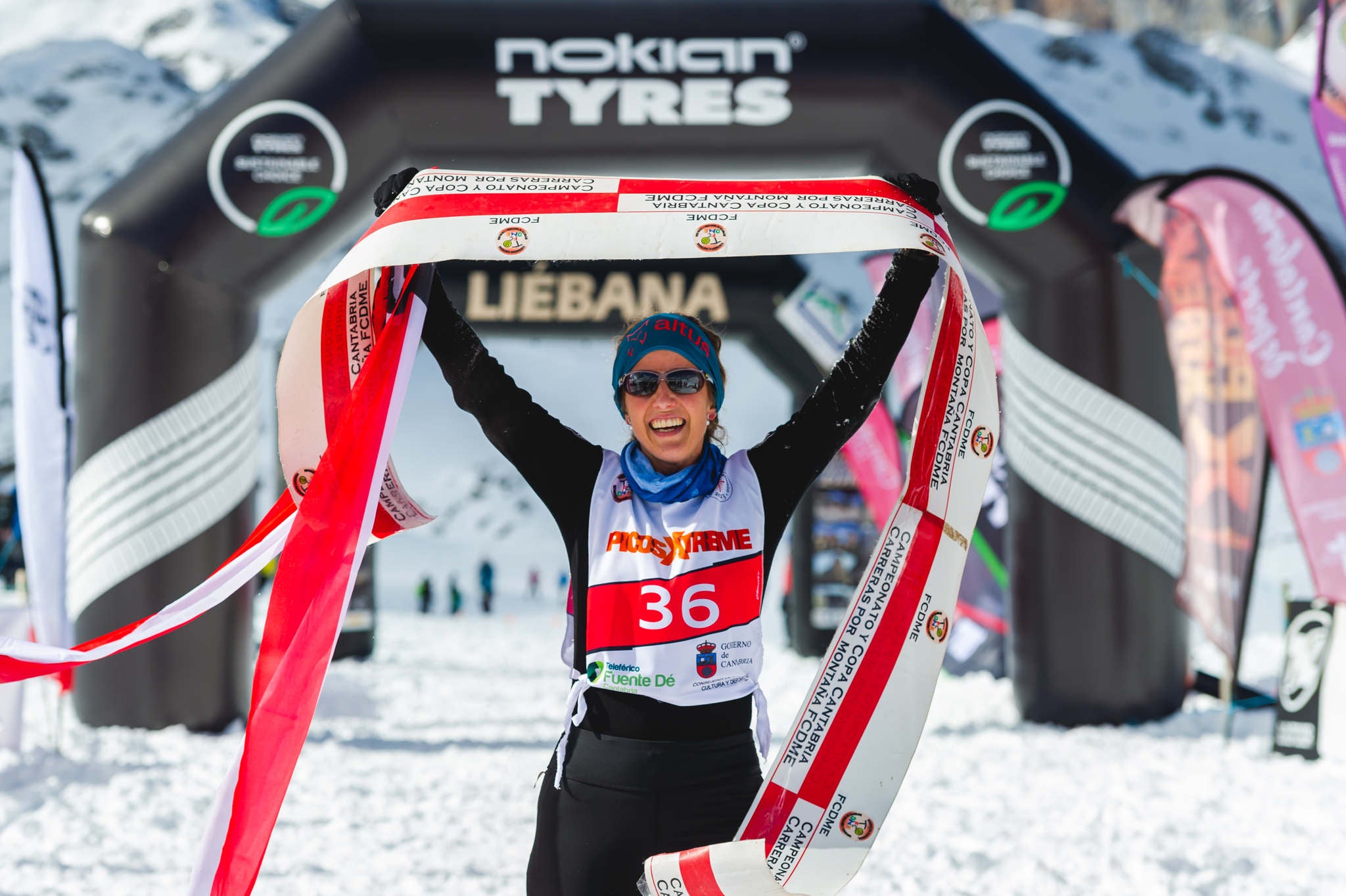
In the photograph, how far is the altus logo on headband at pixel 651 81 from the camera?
5.30m

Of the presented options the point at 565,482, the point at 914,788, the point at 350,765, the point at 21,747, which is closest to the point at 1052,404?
the point at 914,788

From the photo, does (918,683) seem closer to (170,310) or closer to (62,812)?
(62,812)

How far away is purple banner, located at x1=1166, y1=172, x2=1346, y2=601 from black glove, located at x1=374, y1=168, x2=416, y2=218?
4.69m

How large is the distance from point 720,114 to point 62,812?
4.38m

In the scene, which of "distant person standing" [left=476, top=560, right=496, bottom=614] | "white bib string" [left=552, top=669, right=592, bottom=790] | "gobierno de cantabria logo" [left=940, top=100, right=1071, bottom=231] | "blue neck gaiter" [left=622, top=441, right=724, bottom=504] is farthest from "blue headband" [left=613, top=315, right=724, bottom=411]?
"distant person standing" [left=476, top=560, right=496, bottom=614]

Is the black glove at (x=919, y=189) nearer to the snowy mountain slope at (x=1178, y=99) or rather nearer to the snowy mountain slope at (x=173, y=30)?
the snowy mountain slope at (x=1178, y=99)

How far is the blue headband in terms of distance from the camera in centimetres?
171

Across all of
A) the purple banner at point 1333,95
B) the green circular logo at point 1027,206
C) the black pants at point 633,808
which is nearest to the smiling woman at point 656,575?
the black pants at point 633,808

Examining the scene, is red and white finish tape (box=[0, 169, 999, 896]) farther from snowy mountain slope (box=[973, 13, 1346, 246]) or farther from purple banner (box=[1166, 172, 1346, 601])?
snowy mountain slope (box=[973, 13, 1346, 246])

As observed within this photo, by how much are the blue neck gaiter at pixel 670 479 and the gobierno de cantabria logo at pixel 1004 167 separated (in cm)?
428

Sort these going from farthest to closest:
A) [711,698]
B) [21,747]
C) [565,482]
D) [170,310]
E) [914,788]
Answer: [170,310] → [21,747] → [914,788] → [565,482] → [711,698]

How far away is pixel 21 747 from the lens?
5203 mm

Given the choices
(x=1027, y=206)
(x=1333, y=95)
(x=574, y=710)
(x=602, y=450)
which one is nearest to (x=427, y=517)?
(x=602, y=450)

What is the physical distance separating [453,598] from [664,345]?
1884cm
